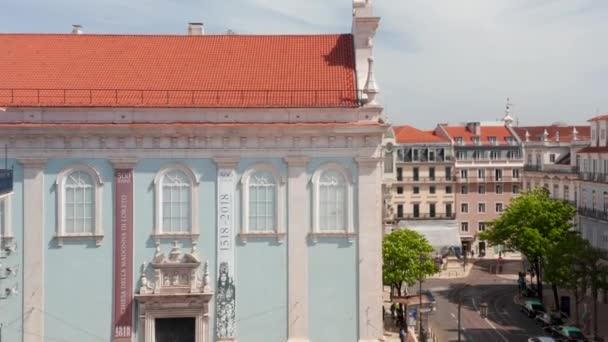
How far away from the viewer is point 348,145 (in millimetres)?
Result: 32312

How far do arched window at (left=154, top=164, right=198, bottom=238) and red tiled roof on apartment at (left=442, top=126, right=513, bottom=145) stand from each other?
65.1 m

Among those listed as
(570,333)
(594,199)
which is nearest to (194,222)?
(570,333)

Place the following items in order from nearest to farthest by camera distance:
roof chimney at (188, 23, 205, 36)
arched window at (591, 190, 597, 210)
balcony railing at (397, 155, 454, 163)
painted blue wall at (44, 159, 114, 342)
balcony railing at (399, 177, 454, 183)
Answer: painted blue wall at (44, 159, 114, 342) → roof chimney at (188, 23, 205, 36) → arched window at (591, 190, 597, 210) → balcony railing at (399, 177, 454, 183) → balcony railing at (397, 155, 454, 163)

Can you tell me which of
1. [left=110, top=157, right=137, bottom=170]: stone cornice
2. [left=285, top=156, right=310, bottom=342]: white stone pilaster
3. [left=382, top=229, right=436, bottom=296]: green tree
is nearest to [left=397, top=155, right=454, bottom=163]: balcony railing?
[left=382, top=229, right=436, bottom=296]: green tree

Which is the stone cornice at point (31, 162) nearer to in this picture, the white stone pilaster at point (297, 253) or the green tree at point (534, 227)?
the white stone pilaster at point (297, 253)

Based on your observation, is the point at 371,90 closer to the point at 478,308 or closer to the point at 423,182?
the point at 478,308

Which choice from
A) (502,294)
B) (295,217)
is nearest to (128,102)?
(295,217)

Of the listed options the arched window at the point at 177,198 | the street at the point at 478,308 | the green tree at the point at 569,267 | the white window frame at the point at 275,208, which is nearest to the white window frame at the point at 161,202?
Answer: the arched window at the point at 177,198

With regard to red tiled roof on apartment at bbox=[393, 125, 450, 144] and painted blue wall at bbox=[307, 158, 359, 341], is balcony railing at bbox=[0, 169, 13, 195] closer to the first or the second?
painted blue wall at bbox=[307, 158, 359, 341]

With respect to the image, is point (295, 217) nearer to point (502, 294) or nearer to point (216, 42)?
point (216, 42)

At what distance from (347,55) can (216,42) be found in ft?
20.9

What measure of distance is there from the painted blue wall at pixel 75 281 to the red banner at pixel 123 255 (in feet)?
1.00

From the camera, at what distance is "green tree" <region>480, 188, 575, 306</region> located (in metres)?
58.7

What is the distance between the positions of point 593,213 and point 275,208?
4023 cm
